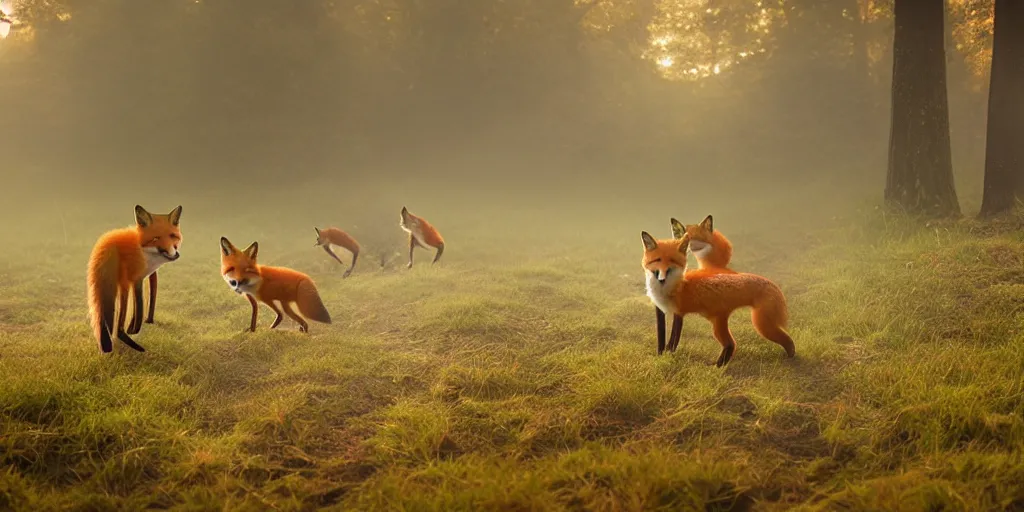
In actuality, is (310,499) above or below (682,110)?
below

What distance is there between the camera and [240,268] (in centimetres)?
600

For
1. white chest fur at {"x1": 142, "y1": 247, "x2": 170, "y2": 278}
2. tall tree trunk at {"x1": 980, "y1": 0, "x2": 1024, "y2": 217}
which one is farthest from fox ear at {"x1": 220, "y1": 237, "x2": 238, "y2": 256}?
tall tree trunk at {"x1": 980, "y1": 0, "x2": 1024, "y2": 217}

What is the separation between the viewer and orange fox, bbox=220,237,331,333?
19.7ft

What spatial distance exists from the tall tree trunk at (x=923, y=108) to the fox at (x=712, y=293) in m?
7.41

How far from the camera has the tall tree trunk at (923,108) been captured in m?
10.4

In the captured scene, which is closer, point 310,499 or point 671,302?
point 310,499

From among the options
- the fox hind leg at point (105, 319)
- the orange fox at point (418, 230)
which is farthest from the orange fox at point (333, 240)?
the fox hind leg at point (105, 319)

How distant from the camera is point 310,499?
3.66 meters

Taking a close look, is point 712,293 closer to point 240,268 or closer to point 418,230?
point 240,268

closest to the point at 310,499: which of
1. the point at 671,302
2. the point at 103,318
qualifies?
the point at 103,318

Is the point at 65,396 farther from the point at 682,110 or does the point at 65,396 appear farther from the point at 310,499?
the point at 682,110

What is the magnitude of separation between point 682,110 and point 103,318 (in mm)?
24071

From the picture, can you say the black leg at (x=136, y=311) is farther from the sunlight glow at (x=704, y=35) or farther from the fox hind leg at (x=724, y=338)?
the sunlight glow at (x=704, y=35)

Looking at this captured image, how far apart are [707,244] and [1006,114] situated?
714 centimetres
